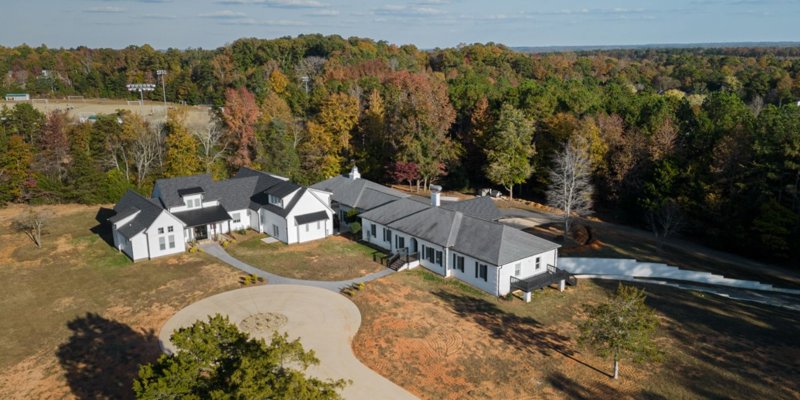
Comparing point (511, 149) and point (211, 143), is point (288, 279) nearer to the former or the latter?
point (511, 149)

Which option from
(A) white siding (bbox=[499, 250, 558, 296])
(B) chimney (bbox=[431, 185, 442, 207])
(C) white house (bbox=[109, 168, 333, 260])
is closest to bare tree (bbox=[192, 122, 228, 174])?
(C) white house (bbox=[109, 168, 333, 260])

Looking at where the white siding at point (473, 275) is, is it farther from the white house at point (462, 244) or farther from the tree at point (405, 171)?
the tree at point (405, 171)

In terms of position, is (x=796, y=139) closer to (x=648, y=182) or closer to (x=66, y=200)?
(x=648, y=182)

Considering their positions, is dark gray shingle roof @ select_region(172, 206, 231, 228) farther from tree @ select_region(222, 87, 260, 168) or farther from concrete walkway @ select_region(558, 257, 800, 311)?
concrete walkway @ select_region(558, 257, 800, 311)

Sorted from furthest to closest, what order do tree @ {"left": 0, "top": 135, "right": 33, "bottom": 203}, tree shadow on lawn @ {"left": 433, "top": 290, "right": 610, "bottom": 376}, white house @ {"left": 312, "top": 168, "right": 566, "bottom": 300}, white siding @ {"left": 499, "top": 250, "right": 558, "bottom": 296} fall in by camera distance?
1. tree @ {"left": 0, "top": 135, "right": 33, "bottom": 203}
2. white house @ {"left": 312, "top": 168, "right": 566, "bottom": 300}
3. white siding @ {"left": 499, "top": 250, "right": 558, "bottom": 296}
4. tree shadow on lawn @ {"left": 433, "top": 290, "right": 610, "bottom": 376}

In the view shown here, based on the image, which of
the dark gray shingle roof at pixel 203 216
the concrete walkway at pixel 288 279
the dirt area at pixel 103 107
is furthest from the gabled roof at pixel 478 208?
the dirt area at pixel 103 107

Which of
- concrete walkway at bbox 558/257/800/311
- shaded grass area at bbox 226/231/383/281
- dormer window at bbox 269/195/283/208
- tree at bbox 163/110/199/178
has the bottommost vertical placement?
concrete walkway at bbox 558/257/800/311
